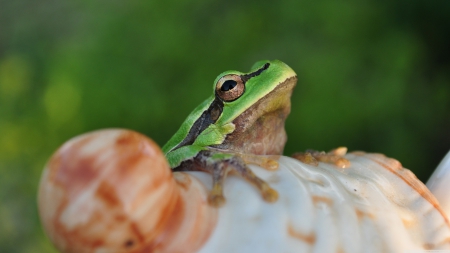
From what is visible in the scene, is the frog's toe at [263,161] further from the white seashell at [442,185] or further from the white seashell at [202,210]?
the white seashell at [442,185]

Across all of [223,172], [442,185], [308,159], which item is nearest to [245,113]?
[308,159]

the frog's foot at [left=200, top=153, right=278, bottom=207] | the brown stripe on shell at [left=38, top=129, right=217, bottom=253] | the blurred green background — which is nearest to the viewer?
the brown stripe on shell at [left=38, top=129, right=217, bottom=253]

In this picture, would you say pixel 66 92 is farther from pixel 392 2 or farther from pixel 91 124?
pixel 392 2

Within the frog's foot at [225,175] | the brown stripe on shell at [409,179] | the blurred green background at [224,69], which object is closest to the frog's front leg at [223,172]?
the frog's foot at [225,175]

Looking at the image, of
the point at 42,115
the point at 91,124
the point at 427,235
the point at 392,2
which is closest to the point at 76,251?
the point at 427,235

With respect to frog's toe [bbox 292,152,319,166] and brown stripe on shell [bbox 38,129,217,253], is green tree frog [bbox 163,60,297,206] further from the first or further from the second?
brown stripe on shell [bbox 38,129,217,253]

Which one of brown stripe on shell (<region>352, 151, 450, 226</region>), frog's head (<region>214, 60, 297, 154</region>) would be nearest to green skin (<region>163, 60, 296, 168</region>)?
Result: frog's head (<region>214, 60, 297, 154</region>)
